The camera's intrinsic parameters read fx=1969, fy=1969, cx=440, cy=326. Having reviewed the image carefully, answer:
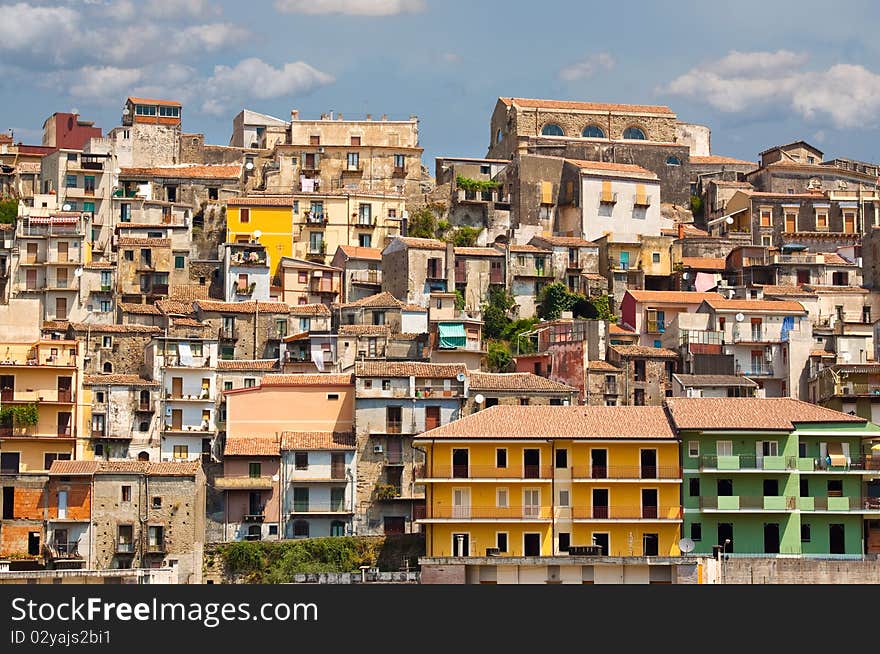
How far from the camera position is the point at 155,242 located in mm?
95250

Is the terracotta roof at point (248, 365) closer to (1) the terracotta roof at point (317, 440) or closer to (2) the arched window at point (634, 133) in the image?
(1) the terracotta roof at point (317, 440)

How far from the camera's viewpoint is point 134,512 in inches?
2884

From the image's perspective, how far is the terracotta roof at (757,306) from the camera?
90.3 metres

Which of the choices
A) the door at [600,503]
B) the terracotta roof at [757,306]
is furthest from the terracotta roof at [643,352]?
the door at [600,503]

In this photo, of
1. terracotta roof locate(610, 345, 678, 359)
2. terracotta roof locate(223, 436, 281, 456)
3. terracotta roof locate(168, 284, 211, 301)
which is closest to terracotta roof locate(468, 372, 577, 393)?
terracotta roof locate(610, 345, 678, 359)

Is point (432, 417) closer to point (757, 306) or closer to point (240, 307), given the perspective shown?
point (240, 307)

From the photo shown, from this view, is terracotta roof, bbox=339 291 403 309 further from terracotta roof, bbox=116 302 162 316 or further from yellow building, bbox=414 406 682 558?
yellow building, bbox=414 406 682 558

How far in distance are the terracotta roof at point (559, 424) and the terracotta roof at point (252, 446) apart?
8457mm

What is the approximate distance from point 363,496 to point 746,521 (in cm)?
1519

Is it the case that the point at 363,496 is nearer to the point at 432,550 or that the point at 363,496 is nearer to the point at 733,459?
the point at 432,550

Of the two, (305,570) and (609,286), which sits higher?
(609,286)

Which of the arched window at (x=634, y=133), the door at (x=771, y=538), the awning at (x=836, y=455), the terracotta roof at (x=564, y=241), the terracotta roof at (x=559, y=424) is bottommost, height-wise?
the door at (x=771, y=538)

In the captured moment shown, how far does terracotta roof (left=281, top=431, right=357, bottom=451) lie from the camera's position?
3014 inches
